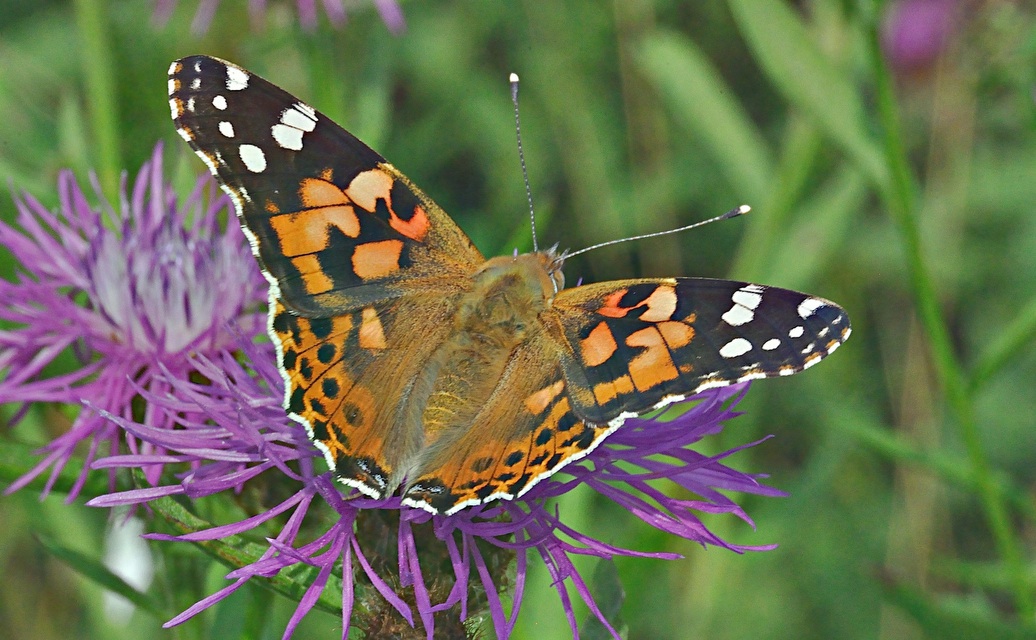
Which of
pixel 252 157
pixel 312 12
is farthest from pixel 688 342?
pixel 312 12

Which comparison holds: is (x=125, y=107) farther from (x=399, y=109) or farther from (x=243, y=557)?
(x=243, y=557)

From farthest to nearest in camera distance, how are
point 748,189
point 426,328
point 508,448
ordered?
1. point 748,189
2. point 426,328
3. point 508,448

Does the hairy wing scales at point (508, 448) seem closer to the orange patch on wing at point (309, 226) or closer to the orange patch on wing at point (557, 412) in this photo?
the orange patch on wing at point (557, 412)

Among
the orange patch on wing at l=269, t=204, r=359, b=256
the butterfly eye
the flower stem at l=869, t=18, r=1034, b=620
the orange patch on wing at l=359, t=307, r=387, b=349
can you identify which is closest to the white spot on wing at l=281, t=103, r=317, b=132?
the orange patch on wing at l=269, t=204, r=359, b=256

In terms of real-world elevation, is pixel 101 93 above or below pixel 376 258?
above

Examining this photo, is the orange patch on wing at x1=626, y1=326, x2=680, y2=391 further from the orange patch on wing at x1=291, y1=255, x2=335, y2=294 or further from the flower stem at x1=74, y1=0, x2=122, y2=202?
the flower stem at x1=74, y1=0, x2=122, y2=202

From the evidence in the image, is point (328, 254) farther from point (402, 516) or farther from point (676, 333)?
point (676, 333)

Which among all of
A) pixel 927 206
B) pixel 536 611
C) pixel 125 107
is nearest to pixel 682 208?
pixel 927 206
